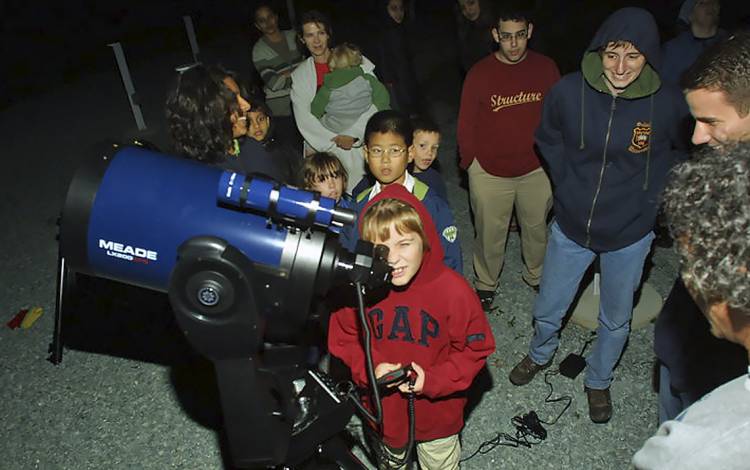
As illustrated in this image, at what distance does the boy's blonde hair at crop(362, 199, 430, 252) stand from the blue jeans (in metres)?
1.09

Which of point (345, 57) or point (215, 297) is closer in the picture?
point (215, 297)

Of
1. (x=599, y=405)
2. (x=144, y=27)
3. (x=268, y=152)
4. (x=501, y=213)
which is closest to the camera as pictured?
(x=268, y=152)

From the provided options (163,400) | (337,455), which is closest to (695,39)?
(337,455)

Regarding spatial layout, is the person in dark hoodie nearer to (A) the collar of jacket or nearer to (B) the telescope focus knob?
(A) the collar of jacket

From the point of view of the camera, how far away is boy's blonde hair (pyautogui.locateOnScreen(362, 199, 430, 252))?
212cm

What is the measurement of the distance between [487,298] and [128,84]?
5.68 m

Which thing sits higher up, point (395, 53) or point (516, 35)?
point (516, 35)

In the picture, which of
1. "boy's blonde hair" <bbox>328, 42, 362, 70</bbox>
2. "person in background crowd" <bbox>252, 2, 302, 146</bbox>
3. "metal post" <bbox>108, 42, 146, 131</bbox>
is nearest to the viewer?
"boy's blonde hair" <bbox>328, 42, 362, 70</bbox>

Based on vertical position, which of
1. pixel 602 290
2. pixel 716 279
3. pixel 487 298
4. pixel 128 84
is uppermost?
pixel 716 279

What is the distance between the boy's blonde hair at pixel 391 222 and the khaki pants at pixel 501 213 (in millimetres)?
1600

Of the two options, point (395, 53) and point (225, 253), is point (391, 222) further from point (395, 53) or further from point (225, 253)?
point (395, 53)

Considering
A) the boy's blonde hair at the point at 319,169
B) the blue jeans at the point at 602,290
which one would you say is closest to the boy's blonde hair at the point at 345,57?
the boy's blonde hair at the point at 319,169

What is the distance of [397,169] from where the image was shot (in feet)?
9.72

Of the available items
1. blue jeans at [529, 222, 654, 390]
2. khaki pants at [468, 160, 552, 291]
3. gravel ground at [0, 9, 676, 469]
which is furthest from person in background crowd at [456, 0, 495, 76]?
blue jeans at [529, 222, 654, 390]
